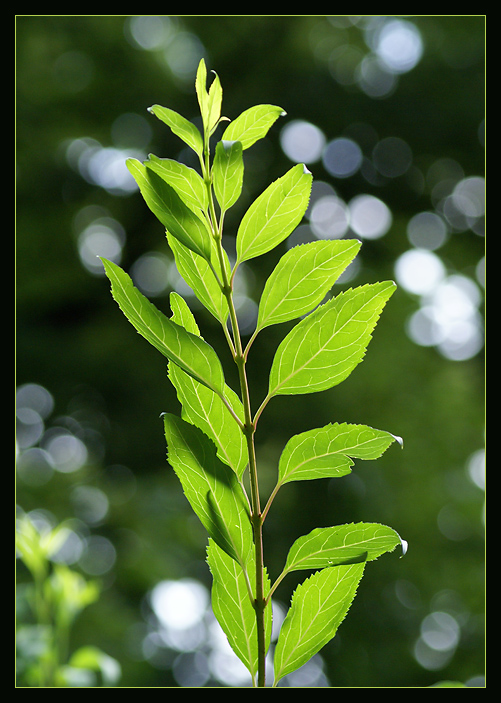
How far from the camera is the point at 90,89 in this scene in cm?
365

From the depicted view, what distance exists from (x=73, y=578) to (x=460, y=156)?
3.73 meters

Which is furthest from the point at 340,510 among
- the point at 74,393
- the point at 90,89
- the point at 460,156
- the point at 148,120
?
the point at 90,89

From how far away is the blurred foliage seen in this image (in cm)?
313

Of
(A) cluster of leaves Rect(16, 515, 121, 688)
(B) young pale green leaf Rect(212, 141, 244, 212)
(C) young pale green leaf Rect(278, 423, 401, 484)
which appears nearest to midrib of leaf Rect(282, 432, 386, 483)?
(C) young pale green leaf Rect(278, 423, 401, 484)

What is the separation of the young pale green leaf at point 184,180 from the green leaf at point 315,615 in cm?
18

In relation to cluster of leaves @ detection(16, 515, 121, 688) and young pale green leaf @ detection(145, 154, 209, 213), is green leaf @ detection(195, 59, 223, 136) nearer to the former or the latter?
young pale green leaf @ detection(145, 154, 209, 213)

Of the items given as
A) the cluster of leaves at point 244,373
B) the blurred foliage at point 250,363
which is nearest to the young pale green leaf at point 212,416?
the cluster of leaves at point 244,373

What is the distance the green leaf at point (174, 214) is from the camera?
0.24m

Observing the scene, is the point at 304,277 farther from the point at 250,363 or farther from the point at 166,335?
the point at 250,363

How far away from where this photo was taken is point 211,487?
0.77 ft

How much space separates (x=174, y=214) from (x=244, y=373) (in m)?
0.07

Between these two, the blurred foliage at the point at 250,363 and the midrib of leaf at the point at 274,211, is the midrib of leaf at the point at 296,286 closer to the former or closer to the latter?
the midrib of leaf at the point at 274,211

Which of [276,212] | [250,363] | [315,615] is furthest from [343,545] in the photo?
[250,363]
